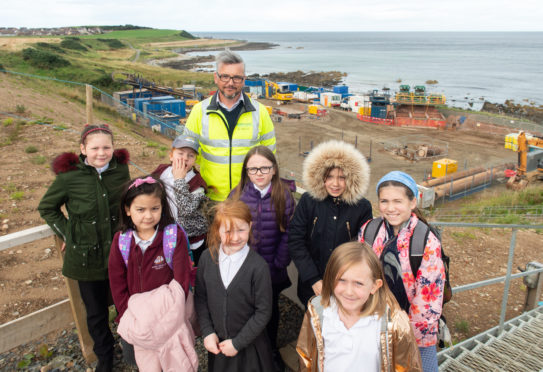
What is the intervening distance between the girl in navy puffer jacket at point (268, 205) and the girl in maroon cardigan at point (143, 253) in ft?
2.02

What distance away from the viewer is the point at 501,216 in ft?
45.9

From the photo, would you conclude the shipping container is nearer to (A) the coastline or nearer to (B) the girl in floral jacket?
(A) the coastline

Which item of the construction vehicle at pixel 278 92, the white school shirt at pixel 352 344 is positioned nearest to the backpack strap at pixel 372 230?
the white school shirt at pixel 352 344

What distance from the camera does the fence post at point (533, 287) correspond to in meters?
5.21

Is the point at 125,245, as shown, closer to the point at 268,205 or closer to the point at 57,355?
the point at 268,205

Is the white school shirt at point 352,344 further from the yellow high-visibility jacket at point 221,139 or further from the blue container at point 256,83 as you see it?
the blue container at point 256,83

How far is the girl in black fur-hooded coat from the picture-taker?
280 centimetres

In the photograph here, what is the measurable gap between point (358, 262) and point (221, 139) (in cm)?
180

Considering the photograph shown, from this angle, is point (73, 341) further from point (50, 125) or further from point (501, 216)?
point (501, 216)

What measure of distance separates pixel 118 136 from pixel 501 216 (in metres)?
14.5

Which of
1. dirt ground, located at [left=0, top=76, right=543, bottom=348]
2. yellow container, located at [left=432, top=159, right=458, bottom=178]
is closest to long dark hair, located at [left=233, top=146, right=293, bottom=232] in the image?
dirt ground, located at [left=0, top=76, right=543, bottom=348]

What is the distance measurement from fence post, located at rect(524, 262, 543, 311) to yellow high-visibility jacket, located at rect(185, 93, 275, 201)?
4325 mm

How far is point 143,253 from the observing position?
264 centimetres

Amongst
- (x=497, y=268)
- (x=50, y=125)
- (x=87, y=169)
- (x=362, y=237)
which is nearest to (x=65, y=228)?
(x=87, y=169)
